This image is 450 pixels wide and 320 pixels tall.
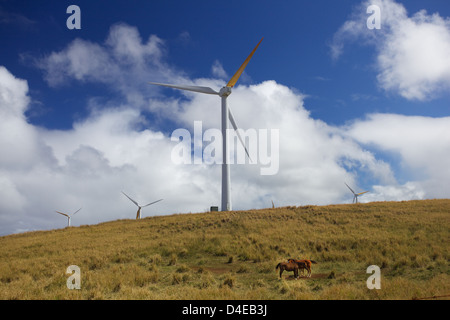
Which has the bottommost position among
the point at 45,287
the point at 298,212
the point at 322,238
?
the point at 45,287

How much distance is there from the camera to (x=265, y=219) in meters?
35.8

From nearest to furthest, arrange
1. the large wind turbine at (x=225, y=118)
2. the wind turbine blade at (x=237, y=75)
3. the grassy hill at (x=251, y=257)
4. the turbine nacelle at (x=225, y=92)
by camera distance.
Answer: the grassy hill at (x=251, y=257) < the large wind turbine at (x=225, y=118) < the wind turbine blade at (x=237, y=75) < the turbine nacelle at (x=225, y=92)

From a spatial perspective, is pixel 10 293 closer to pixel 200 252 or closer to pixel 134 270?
pixel 134 270

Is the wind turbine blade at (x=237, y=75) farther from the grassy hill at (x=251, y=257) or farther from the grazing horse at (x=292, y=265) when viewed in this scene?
the grazing horse at (x=292, y=265)

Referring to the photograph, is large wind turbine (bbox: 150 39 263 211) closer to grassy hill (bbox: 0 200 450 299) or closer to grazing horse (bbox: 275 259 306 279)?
grassy hill (bbox: 0 200 450 299)

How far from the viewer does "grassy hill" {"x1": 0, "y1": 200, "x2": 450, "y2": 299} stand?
12906 mm

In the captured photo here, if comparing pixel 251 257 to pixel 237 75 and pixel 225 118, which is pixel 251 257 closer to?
pixel 225 118

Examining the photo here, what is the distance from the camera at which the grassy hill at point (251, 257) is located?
1291cm

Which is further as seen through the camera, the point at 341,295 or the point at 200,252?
the point at 200,252

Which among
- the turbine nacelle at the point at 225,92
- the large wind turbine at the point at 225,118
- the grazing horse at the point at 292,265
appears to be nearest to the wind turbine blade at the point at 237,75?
the large wind turbine at the point at 225,118

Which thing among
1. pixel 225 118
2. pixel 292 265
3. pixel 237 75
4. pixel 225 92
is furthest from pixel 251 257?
pixel 237 75

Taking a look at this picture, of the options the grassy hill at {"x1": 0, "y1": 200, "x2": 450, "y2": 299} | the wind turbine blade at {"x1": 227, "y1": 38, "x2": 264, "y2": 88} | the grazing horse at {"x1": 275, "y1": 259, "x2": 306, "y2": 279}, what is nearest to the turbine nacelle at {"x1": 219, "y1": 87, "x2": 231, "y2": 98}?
the wind turbine blade at {"x1": 227, "y1": 38, "x2": 264, "y2": 88}
